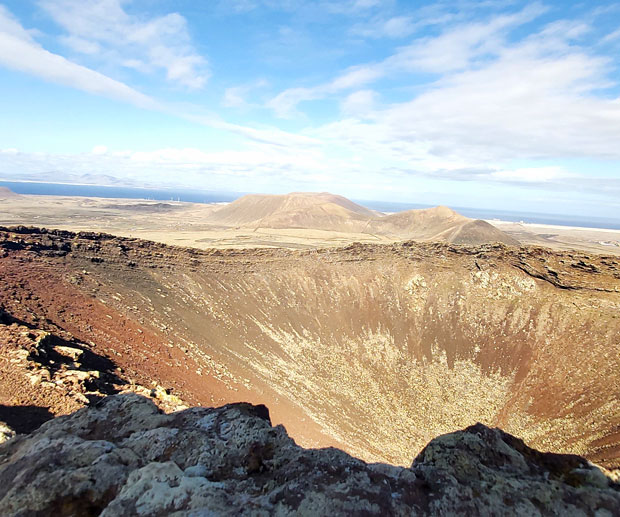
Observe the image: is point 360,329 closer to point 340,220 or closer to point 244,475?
point 244,475

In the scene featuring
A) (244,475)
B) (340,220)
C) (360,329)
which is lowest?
(360,329)

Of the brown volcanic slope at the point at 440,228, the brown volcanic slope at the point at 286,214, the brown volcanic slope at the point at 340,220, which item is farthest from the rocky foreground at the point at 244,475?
the brown volcanic slope at the point at 286,214

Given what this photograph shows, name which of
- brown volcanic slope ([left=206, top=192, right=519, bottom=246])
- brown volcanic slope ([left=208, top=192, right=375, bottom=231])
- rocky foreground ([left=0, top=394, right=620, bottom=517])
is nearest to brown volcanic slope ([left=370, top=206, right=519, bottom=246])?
brown volcanic slope ([left=206, top=192, right=519, bottom=246])

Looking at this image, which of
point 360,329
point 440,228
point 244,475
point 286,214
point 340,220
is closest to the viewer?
point 244,475

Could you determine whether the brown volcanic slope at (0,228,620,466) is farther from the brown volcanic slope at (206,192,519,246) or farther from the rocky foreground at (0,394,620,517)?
the brown volcanic slope at (206,192,519,246)

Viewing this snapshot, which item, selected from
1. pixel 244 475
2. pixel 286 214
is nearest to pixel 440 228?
pixel 286 214

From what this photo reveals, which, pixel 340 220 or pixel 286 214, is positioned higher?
pixel 286 214
